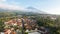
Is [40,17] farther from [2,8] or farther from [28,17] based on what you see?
[2,8]

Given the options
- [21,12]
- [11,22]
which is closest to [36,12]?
[21,12]

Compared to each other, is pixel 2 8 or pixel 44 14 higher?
pixel 2 8

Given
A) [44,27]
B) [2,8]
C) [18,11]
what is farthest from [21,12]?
[44,27]

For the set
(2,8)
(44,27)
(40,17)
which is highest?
(2,8)

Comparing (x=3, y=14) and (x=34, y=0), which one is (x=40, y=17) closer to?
(x=34, y=0)

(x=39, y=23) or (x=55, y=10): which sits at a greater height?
(x=55, y=10)

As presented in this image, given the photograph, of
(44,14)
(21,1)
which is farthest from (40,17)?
(21,1)

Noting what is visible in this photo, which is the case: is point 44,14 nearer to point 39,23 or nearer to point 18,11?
point 39,23
